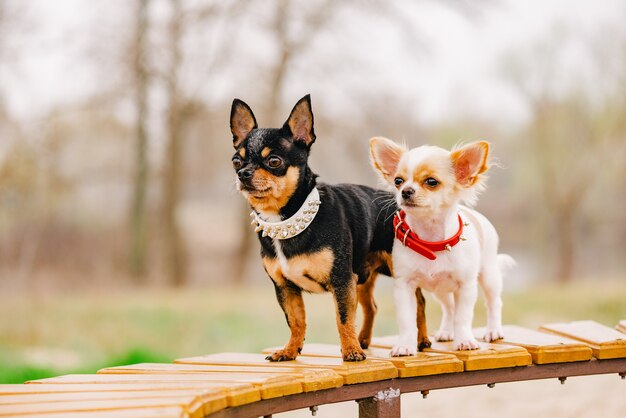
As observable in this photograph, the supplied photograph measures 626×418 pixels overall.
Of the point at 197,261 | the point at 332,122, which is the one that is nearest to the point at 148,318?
the point at 197,261

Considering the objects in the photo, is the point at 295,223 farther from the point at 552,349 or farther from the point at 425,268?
the point at 552,349

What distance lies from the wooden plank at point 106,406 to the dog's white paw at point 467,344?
4.24 ft

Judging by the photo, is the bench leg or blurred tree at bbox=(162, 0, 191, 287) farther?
blurred tree at bbox=(162, 0, 191, 287)

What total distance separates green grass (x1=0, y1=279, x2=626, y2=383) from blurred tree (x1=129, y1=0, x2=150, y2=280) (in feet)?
2.82

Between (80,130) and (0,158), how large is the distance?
1.06m

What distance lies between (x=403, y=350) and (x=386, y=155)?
823 millimetres

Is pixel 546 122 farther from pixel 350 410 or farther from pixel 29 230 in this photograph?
pixel 29 230

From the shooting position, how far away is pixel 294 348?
322cm

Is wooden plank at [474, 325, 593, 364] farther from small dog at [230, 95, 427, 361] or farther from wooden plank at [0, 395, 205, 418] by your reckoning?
wooden plank at [0, 395, 205, 418]

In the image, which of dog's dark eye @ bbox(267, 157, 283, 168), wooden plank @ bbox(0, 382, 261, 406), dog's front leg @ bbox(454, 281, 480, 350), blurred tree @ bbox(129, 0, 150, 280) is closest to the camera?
wooden plank @ bbox(0, 382, 261, 406)

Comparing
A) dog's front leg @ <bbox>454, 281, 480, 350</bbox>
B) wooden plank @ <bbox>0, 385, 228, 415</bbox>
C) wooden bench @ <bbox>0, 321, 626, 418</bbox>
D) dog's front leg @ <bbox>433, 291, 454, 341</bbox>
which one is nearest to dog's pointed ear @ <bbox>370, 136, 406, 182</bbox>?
dog's front leg @ <bbox>454, 281, 480, 350</bbox>

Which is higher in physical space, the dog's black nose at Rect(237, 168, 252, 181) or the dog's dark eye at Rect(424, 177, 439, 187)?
the dog's dark eye at Rect(424, 177, 439, 187)

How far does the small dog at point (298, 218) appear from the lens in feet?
9.21

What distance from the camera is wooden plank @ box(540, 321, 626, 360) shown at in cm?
352
